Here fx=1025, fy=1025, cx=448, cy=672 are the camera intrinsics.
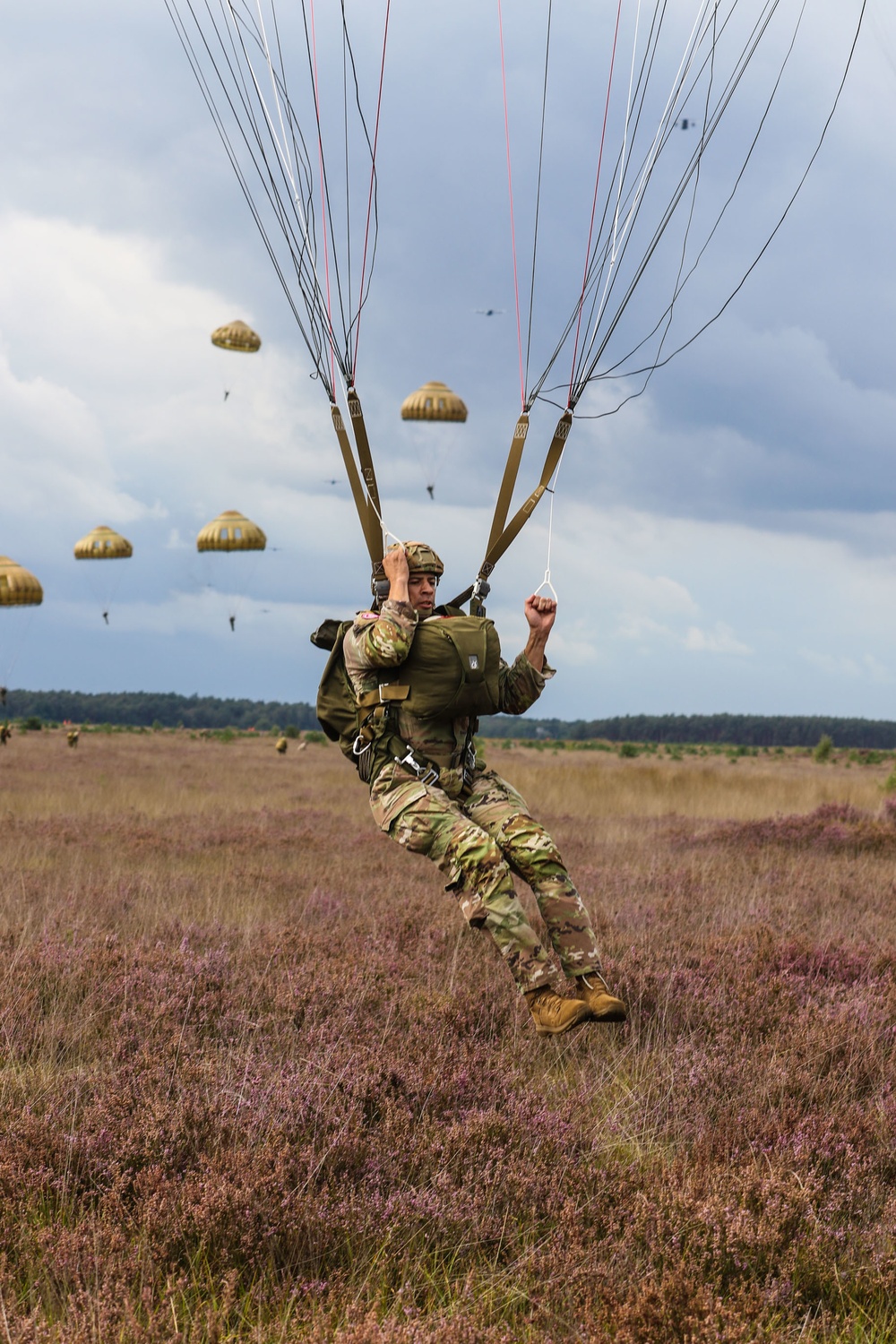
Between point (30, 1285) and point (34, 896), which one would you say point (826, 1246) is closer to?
point (30, 1285)

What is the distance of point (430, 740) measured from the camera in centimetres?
527

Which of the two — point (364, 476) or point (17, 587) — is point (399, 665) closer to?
point (364, 476)

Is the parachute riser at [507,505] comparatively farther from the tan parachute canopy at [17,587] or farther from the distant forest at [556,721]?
the distant forest at [556,721]

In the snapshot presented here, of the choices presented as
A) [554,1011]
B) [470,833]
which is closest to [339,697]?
[470,833]

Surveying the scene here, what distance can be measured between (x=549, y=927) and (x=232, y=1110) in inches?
65.8

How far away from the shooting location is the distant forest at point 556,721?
349 ft

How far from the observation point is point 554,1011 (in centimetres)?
452

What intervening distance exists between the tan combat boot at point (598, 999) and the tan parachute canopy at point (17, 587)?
90.2 ft

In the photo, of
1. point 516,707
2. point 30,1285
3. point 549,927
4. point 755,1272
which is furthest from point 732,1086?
point 30,1285

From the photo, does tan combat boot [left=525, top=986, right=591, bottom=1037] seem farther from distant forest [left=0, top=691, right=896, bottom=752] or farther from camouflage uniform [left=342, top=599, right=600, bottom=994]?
distant forest [left=0, top=691, right=896, bottom=752]

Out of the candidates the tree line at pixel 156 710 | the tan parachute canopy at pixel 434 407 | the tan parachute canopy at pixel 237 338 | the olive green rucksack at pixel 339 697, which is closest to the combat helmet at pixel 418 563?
the olive green rucksack at pixel 339 697

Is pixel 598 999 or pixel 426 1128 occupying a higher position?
pixel 598 999

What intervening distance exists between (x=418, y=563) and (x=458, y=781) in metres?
1.16

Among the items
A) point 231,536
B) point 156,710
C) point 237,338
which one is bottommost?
point 156,710
